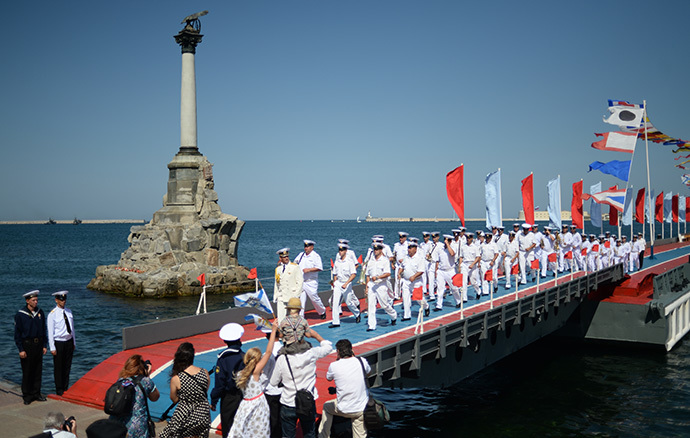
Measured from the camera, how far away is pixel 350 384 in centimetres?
706

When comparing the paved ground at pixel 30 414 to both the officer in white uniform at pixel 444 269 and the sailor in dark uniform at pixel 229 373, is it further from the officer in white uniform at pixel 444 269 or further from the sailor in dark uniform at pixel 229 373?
the officer in white uniform at pixel 444 269

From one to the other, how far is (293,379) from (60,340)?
5.21 m

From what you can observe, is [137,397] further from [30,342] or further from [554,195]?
[554,195]

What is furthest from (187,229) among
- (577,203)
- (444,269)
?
(444,269)

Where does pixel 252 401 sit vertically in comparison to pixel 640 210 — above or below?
below

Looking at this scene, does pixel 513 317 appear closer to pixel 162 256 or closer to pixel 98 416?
pixel 98 416

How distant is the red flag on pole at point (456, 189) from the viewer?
58.1 ft

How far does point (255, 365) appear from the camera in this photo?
626 cm

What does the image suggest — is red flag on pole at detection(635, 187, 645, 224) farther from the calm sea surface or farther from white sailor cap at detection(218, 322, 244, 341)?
white sailor cap at detection(218, 322, 244, 341)

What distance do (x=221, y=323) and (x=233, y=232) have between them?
2739 cm

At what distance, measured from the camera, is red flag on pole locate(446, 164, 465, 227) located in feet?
58.1

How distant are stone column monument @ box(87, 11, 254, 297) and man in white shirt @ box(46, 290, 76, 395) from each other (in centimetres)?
2636

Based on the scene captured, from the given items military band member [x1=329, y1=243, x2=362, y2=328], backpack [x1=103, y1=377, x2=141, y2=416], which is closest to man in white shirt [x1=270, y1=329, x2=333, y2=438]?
backpack [x1=103, y1=377, x2=141, y2=416]

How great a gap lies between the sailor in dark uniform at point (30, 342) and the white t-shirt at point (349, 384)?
537 cm
